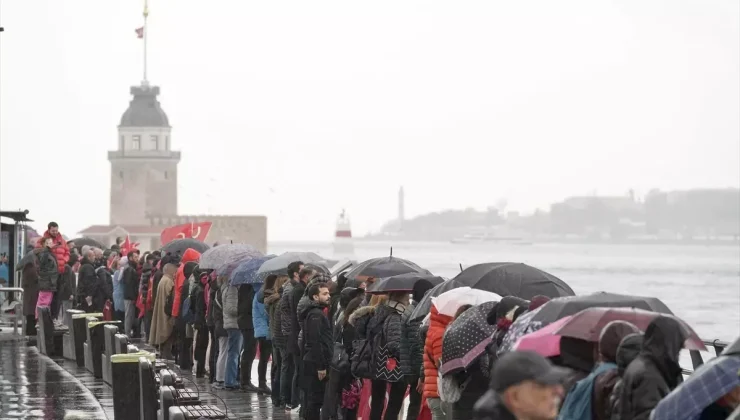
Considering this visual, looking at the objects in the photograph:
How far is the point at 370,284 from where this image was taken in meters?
14.4

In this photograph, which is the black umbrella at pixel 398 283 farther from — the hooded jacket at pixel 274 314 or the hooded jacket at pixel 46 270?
the hooded jacket at pixel 46 270

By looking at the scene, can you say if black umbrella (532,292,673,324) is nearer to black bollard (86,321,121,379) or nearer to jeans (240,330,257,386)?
jeans (240,330,257,386)

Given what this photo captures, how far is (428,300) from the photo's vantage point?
40.9ft

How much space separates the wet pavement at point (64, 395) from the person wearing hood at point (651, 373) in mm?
7361

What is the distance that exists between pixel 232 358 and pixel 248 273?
1307mm

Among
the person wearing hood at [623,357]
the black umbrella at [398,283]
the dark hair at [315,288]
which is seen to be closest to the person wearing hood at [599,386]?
the person wearing hood at [623,357]

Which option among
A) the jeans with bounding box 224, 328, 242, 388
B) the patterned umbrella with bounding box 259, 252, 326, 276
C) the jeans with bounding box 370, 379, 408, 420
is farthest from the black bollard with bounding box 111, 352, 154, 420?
the jeans with bounding box 224, 328, 242, 388

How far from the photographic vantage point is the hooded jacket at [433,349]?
446 inches

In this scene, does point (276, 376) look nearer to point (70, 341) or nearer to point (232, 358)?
point (232, 358)

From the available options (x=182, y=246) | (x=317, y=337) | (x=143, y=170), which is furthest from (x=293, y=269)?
(x=143, y=170)

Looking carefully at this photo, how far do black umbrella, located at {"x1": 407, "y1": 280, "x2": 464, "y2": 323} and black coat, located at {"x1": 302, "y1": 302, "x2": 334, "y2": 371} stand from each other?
1.84 meters

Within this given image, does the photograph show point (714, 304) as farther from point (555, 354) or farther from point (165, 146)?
point (555, 354)

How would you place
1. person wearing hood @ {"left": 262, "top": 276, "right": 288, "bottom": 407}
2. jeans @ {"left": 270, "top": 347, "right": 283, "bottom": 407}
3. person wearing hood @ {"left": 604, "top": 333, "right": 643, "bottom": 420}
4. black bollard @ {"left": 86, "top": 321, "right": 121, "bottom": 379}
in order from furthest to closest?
black bollard @ {"left": 86, "top": 321, "right": 121, "bottom": 379}, jeans @ {"left": 270, "top": 347, "right": 283, "bottom": 407}, person wearing hood @ {"left": 262, "top": 276, "right": 288, "bottom": 407}, person wearing hood @ {"left": 604, "top": 333, "right": 643, "bottom": 420}

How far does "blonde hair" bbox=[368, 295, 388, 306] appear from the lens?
43.6 feet
